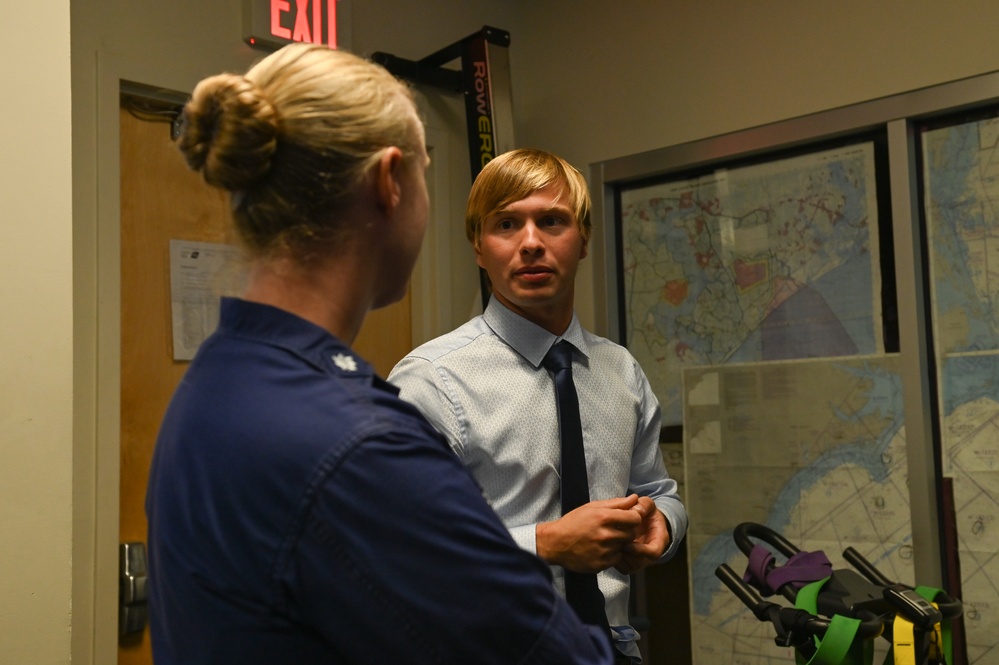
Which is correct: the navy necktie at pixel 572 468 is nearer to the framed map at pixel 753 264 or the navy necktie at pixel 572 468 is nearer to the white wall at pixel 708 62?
the framed map at pixel 753 264

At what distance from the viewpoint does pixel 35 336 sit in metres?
1.52

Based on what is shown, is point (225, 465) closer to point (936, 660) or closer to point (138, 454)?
point (936, 660)

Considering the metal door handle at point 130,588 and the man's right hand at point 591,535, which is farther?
the metal door handle at point 130,588

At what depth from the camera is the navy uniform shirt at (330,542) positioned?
0.67 m

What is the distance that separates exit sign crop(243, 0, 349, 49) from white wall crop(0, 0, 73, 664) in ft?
3.27

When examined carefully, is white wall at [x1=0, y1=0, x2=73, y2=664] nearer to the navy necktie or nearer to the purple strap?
the navy necktie

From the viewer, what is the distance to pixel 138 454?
2359mm

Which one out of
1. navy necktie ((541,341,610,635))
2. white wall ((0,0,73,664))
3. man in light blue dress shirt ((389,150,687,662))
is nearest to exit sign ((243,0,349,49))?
white wall ((0,0,73,664))

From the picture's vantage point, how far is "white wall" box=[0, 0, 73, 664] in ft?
4.85

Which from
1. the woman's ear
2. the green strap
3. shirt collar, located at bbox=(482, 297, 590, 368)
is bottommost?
the green strap

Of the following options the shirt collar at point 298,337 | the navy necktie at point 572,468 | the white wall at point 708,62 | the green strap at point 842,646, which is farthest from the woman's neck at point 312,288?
the white wall at point 708,62

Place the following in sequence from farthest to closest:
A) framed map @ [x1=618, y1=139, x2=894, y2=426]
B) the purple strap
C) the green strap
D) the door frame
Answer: framed map @ [x1=618, y1=139, x2=894, y2=426] < the door frame < the purple strap < the green strap

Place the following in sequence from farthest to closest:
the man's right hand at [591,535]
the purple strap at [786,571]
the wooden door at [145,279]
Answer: the wooden door at [145,279] → the purple strap at [786,571] → the man's right hand at [591,535]

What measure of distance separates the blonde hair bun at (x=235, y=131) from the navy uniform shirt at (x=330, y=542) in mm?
161
